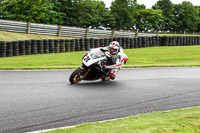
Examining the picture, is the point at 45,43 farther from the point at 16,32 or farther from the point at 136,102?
the point at 136,102

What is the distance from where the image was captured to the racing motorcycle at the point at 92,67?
31.3 ft

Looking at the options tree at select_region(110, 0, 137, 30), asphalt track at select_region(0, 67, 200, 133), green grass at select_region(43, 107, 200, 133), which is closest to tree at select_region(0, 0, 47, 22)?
tree at select_region(110, 0, 137, 30)

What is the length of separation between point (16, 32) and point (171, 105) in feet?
64.7

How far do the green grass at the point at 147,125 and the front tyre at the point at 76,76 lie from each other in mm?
4376

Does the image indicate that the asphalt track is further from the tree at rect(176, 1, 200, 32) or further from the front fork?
the tree at rect(176, 1, 200, 32)

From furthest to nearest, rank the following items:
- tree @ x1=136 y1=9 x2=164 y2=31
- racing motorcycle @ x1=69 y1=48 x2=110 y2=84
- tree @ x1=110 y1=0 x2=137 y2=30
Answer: tree @ x1=136 y1=9 x2=164 y2=31, tree @ x1=110 y1=0 x2=137 y2=30, racing motorcycle @ x1=69 y1=48 x2=110 y2=84

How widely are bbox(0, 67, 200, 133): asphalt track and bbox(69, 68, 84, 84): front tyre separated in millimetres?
266

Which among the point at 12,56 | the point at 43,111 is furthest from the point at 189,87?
the point at 12,56

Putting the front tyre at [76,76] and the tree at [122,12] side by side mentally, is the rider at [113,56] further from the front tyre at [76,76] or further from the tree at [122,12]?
the tree at [122,12]

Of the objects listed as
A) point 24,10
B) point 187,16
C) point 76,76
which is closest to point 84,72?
point 76,76

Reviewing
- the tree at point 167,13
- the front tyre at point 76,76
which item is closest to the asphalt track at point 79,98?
the front tyre at point 76,76

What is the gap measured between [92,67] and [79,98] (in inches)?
77.1

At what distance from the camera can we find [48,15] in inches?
2677

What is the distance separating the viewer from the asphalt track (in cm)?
583
